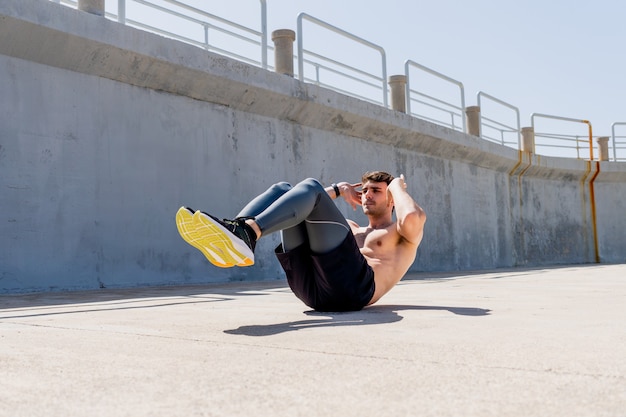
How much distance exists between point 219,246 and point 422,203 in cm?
1104

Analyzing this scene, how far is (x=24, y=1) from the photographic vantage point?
6.94 meters

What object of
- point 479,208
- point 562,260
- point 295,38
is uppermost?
point 295,38

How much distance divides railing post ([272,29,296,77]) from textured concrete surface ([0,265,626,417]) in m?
6.99

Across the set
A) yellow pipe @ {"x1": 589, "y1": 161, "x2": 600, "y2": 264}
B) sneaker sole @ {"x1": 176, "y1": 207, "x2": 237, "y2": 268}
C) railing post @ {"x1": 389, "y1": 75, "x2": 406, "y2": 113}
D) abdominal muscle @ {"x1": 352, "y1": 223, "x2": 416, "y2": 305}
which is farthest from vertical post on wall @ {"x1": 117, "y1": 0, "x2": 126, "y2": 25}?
yellow pipe @ {"x1": 589, "y1": 161, "x2": 600, "y2": 264}

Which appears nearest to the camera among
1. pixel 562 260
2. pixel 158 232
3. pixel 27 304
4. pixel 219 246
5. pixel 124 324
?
pixel 219 246

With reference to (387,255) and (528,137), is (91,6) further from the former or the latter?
(528,137)

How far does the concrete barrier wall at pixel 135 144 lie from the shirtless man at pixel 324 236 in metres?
4.26

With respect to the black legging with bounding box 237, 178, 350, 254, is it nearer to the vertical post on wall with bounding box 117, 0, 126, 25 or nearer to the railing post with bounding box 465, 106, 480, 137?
the vertical post on wall with bounding box 117, 0, 126, 25

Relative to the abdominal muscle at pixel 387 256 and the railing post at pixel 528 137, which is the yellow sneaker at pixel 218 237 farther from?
the railing post at pixel 528 137

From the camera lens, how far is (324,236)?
353 cm

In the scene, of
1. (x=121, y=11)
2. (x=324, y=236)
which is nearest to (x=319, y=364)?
(x=324, y=236)

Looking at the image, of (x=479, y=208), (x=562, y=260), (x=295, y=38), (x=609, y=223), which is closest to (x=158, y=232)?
(x=295, y=38)

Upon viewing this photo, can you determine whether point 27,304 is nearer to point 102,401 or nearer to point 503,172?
point 102,401

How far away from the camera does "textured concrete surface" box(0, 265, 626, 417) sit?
153cm
